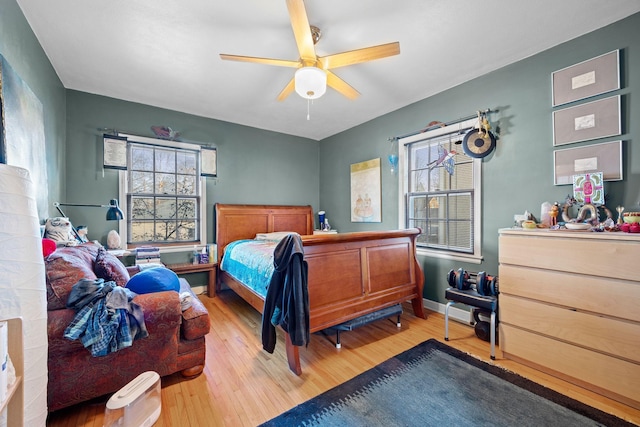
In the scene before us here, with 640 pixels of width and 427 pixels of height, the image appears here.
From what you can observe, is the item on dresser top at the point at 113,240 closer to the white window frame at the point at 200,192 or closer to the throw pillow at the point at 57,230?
the white window frame at the point at 200,192

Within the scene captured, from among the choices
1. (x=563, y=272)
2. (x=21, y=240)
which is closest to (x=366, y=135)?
(x=563, y=272)

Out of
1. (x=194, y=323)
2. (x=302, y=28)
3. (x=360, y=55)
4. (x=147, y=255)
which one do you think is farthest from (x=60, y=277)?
(x=360, y=55)

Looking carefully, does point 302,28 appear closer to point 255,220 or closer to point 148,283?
point 148,283

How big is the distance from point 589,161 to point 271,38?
2.82 meters

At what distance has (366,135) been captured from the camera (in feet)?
13.5

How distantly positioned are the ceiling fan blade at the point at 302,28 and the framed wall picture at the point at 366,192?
224 cm

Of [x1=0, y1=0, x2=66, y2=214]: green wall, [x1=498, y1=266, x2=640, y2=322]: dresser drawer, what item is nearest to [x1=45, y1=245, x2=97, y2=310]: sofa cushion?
[x1=0, y1=0, x2=66, y2=214]: green wall

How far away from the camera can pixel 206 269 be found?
3658 mm

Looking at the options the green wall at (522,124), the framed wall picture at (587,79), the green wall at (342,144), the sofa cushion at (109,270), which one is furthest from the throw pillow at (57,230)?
the framed wall picture at (587,79)

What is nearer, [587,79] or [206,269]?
[587,79]

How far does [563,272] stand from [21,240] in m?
3.12

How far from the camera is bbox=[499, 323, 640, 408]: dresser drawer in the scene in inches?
62.6

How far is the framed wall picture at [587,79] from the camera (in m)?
1.97

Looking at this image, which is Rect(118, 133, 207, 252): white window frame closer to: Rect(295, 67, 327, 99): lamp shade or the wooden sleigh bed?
the wooden sleigh bed
